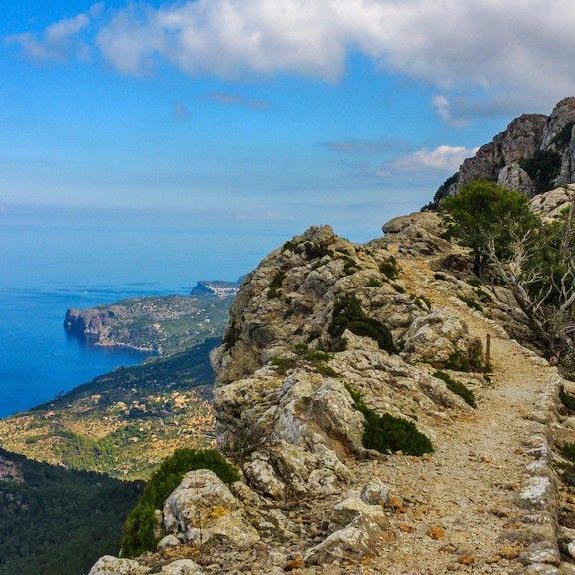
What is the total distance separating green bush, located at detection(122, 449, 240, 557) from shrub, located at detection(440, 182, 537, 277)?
44751 mm

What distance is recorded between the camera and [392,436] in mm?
16312

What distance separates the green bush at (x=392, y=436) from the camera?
1611cm

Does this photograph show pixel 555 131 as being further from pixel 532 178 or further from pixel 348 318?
pixel 348 318

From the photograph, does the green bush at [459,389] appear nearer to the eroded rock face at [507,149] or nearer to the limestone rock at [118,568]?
the limestone rock at [118,568]

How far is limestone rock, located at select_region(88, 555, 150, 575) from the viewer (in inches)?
395

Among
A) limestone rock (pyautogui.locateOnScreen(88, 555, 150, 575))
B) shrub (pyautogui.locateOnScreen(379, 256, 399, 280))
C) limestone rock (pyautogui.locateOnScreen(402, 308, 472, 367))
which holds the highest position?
shrub (pyautogui.locateOnScreen(379, 256, 399, 280))

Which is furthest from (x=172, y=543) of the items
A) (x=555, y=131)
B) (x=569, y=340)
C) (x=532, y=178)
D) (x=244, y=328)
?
(x=555, y=131)

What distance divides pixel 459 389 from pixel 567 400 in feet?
20.3

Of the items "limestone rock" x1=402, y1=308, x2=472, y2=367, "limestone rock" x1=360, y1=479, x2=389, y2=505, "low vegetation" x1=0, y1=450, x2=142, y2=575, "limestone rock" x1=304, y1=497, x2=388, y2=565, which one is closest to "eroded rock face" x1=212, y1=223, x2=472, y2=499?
"limestone rock" x1=402, y1=308, x2=472, y2=367

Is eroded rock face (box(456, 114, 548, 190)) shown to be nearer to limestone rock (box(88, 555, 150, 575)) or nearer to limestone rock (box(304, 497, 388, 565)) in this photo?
limestone rock (box(304, 497, 388, 565))

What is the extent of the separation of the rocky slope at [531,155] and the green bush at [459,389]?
105 m

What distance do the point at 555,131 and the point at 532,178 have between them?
760 inches

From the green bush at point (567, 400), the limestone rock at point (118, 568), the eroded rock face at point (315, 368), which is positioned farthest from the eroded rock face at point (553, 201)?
the limestone rock at point (118, 568)

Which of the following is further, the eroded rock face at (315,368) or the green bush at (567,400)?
the green bush at (567,400)
